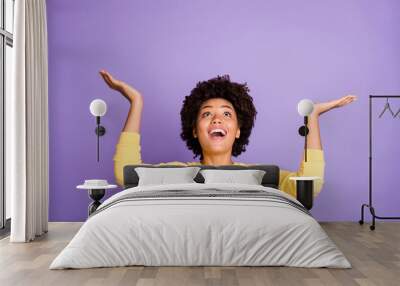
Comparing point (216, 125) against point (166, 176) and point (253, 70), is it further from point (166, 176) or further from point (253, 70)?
point (166, 176)

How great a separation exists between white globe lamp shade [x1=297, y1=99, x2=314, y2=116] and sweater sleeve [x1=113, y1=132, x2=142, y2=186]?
1.95 meters

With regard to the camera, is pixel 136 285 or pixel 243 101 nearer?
pixel 136 285

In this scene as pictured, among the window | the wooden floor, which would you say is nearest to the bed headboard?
the window

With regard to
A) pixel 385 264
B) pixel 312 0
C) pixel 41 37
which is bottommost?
pixel 385 264

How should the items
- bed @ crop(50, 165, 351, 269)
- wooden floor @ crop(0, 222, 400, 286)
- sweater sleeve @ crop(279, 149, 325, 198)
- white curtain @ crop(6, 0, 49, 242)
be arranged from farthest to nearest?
sweater sleeve @ crop(279, 149, 325, 198) → white curtain @ crop(6, 0, 49, 242) → bed @ crop(50, 165, 351, 269) → wooden floor @ crop(0, 222, 400, 286)

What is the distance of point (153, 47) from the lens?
6633 millimetres

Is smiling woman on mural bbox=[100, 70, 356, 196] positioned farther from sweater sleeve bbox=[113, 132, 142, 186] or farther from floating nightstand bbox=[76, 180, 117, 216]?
floating nightstand bbox=[76, 180, 117, 216]

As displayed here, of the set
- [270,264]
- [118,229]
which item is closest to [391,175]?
[270,264]

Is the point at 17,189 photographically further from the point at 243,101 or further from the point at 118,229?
the point at 243,101

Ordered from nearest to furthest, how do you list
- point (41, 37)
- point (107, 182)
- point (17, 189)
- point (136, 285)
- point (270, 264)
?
point (136, 285)
point (270, 264)
point (17, 189)
point (41, 37)
point (107, 182)

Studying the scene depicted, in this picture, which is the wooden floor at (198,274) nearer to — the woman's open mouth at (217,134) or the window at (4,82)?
the window at (4,82)

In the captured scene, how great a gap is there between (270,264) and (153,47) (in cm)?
349

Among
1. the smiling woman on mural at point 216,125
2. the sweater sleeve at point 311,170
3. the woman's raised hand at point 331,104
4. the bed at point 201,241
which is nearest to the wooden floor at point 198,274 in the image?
the bed at point 201,241

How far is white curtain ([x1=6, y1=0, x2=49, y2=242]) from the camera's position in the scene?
5.29 m
